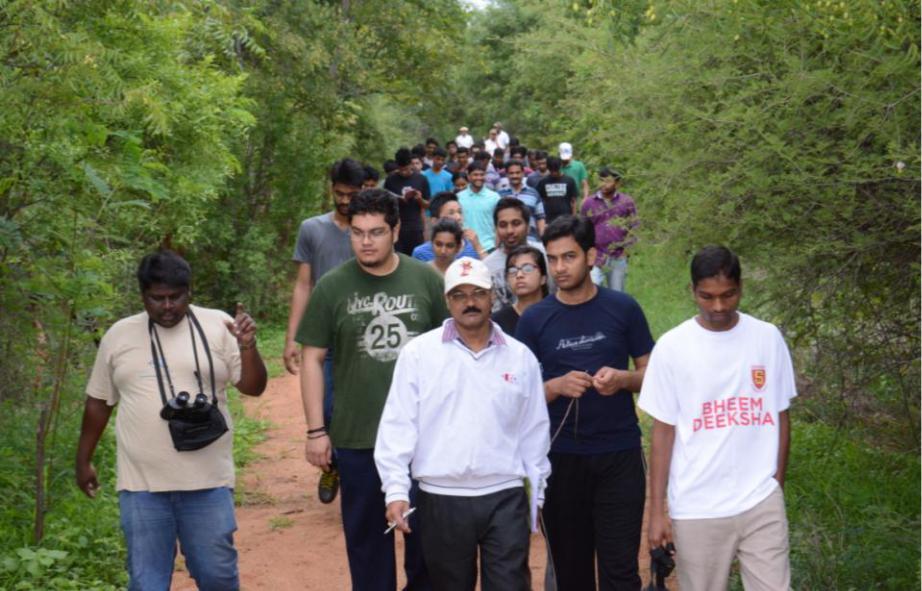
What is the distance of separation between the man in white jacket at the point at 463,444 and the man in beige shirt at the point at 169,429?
886 millimetres

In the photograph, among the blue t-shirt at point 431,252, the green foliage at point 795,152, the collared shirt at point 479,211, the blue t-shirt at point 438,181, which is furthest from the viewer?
the blue t-shirt at point 438,181

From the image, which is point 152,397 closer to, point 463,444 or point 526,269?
point 463,444

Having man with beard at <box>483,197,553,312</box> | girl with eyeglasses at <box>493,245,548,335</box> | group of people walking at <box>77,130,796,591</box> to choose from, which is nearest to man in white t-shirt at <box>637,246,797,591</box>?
group of people walking at <box>77,130,796,591</box>

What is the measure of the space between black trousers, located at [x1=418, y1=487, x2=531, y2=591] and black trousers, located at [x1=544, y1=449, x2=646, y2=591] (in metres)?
0.67

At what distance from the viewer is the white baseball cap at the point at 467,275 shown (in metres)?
5.49

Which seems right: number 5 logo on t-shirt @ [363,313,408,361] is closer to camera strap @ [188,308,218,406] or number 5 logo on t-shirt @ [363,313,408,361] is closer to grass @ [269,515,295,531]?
camera strap @ [188,308,218,406]

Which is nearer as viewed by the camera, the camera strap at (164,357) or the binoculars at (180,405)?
the binoculars at (180,405)

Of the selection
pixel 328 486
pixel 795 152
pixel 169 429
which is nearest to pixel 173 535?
pixel 169 429

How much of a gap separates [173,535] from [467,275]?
181 centimetres

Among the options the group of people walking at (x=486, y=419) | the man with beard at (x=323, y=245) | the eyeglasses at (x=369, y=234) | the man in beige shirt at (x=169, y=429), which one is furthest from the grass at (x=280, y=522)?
the eyeglasses at (x=369, y=234)

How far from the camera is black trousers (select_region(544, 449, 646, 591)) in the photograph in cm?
603

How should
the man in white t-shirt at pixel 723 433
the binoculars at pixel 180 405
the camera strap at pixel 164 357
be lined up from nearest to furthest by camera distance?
the man in white t-shirt at pixel 723 433, the binoculars at pixel 180 405, the camera strap at pixel 164 357

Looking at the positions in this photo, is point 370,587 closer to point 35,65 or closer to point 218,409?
point 218,409

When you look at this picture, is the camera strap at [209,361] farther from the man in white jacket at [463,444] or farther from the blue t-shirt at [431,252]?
the blue t-shirt at [431,252]
